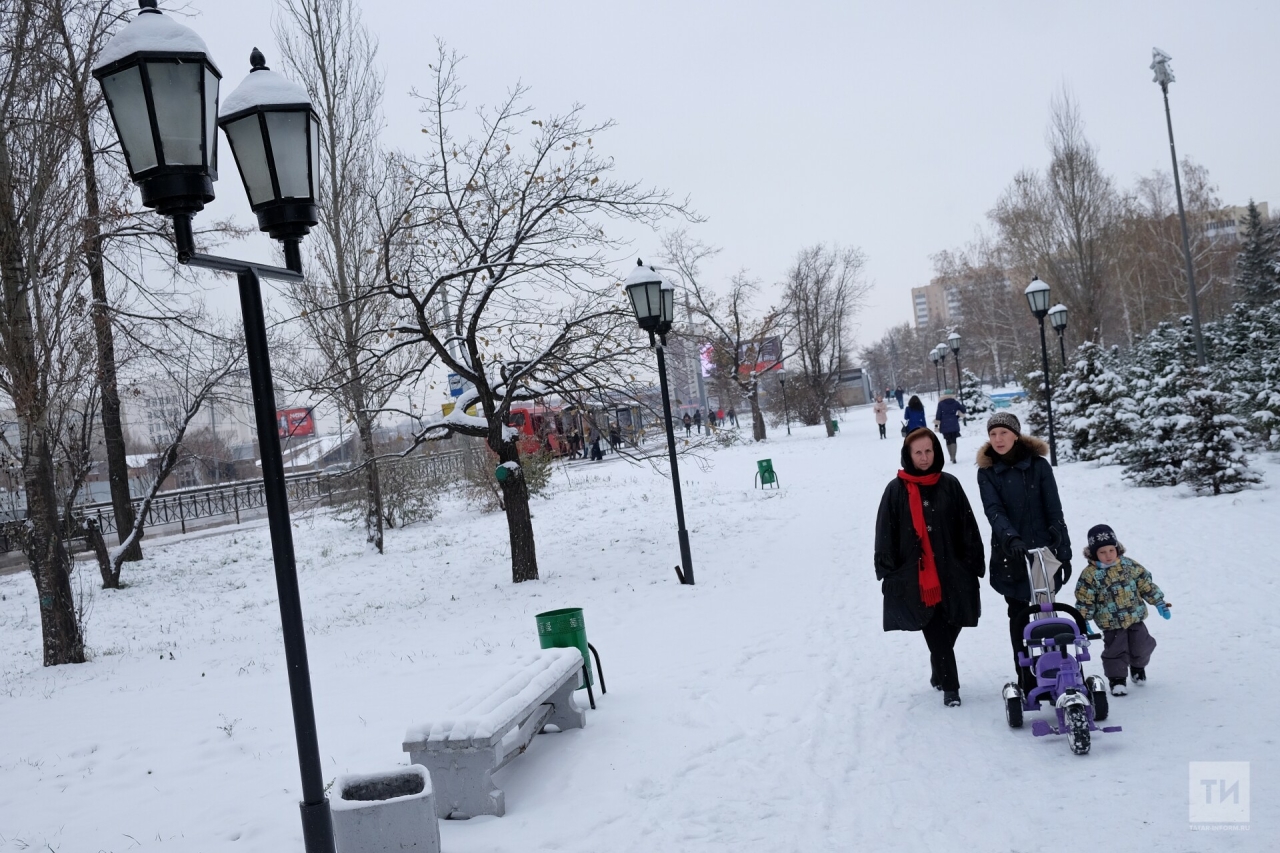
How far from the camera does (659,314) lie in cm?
1075

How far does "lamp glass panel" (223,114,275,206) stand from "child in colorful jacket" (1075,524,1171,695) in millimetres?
4741

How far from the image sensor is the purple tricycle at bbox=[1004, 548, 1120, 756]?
4453 millimetres

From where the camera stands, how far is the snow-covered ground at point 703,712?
412cm

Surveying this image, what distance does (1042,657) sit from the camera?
476 centimetres

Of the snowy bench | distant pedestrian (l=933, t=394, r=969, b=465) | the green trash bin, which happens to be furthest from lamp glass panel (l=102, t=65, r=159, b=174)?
distant pedestrian (l=933, t=394, r=969, b=465)

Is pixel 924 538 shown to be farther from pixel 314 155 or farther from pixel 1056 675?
pixel 314 155

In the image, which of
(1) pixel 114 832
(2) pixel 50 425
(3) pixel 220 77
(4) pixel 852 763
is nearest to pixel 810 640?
(4) pixel 852 763

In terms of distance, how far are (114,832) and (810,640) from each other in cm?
511

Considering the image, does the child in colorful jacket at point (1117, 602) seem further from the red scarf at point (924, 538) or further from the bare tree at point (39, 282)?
the bare tree at point (39, 282)

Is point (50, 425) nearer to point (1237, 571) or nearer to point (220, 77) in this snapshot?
point (220, 77)

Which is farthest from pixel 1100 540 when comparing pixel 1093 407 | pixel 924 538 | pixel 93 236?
pixel 1093 407

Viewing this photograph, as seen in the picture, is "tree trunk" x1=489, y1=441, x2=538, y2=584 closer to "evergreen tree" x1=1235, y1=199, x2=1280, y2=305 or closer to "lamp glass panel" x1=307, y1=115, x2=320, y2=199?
"lamp glass panel" x1=307, y1=115, x2=320, y2=199

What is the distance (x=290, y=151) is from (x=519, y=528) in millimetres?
8991

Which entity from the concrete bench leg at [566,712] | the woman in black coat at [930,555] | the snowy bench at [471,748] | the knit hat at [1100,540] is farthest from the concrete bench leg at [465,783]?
the knit hat at [1100,540]
